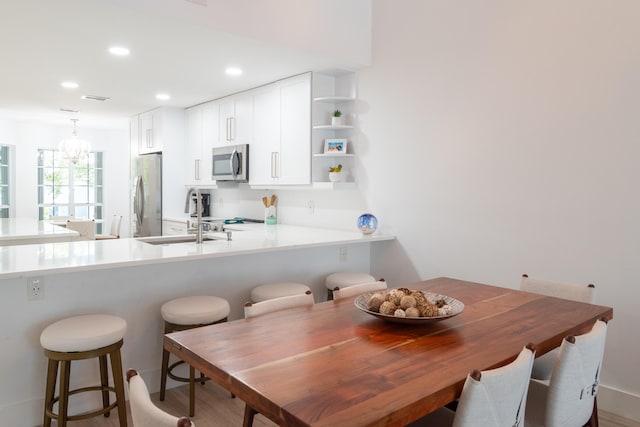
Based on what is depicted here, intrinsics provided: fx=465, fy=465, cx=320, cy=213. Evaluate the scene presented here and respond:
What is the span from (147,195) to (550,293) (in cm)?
519

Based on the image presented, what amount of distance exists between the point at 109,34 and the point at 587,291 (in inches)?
132

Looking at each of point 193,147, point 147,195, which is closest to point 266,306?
point 193,147

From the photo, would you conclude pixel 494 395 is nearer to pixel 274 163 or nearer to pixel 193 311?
pixel 193 311

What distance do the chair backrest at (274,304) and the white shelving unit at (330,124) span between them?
2049mm

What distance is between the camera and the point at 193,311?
8.62 feet

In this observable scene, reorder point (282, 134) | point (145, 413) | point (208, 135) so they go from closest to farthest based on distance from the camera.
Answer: point (145, 413) → point (282, 134) → point (208, 135)

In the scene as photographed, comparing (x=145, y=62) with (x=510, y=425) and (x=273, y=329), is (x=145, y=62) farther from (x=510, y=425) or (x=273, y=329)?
(x=510, y=425)

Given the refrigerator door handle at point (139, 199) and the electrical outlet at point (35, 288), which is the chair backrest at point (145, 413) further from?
the refrigerator door handle at point (139, 199)

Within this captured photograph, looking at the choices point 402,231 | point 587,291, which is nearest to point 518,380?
point 587,291

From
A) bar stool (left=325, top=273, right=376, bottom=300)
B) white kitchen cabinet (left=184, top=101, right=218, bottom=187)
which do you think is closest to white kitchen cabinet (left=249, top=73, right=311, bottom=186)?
white kitchen cabinet (left=184, top=101, right=218, bottom=187)

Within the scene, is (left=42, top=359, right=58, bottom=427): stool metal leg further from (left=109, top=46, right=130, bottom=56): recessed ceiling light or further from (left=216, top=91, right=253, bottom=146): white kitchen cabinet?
(left=216, top=91, right=253, bottom=146): white kitchen cabinet

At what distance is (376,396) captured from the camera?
1.22 m

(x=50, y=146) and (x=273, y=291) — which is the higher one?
(x=50, y=146)

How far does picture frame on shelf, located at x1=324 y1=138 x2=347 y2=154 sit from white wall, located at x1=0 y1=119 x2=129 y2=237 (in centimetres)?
585
